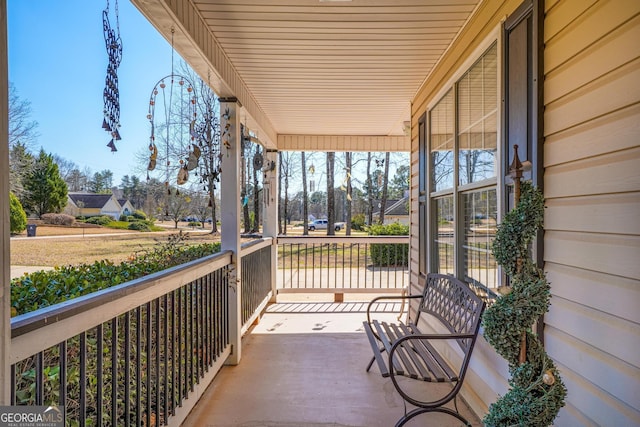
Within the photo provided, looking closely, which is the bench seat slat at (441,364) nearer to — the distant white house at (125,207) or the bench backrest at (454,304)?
the bench backrest at (454,304)

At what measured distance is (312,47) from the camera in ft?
8.79

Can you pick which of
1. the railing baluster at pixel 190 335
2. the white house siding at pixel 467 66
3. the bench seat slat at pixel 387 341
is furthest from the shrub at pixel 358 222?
the railing baluster at pixel 190 335

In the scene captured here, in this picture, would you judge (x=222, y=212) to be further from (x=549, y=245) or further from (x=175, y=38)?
(x=549, y=245)

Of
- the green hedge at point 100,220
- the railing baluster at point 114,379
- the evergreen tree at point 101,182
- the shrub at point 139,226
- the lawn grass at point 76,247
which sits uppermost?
the evergreen tree at point 101,182

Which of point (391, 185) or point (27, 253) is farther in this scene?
point (391, 185)

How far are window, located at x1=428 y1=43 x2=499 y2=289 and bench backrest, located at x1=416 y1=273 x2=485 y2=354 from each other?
0.38ft

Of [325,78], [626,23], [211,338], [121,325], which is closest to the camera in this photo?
[626,23]

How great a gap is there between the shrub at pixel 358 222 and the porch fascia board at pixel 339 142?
5.75 metres

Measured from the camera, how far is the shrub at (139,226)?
1.91 meters

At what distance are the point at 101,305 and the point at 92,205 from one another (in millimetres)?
413

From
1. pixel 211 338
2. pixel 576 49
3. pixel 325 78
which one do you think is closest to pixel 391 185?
pixel 325 78

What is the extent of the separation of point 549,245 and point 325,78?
7.98 ft

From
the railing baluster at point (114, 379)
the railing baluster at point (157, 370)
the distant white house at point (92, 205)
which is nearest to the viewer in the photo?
the distant white house at point (92, 205)

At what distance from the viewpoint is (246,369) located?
3.03 m
